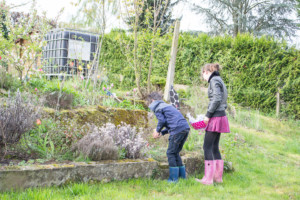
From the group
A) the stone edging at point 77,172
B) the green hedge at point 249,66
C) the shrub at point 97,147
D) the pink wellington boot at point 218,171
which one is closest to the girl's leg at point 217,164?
the pink wellington boot at point 218,171

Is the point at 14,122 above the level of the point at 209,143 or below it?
above

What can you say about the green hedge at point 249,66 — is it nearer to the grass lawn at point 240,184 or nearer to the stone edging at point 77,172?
the grass lawn at point 240,184

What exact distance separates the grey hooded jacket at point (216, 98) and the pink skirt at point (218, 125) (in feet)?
0.19

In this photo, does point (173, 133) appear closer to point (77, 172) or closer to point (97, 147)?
point (97, 147)

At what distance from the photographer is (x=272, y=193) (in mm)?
Answer: 3875

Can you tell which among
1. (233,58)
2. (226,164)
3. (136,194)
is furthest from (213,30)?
(136,194)

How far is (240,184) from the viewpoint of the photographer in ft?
13.5

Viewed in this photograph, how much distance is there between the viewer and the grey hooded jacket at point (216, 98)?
12.6 feet

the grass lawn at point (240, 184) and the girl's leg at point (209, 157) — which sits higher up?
the girl's leg at point (209, 157)

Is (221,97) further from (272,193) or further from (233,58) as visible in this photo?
(233,58)

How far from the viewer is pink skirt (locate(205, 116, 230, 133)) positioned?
3.86m

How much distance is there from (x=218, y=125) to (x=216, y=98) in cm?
38

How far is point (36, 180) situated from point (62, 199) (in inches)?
16.0

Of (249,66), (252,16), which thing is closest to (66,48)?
(249,66)
